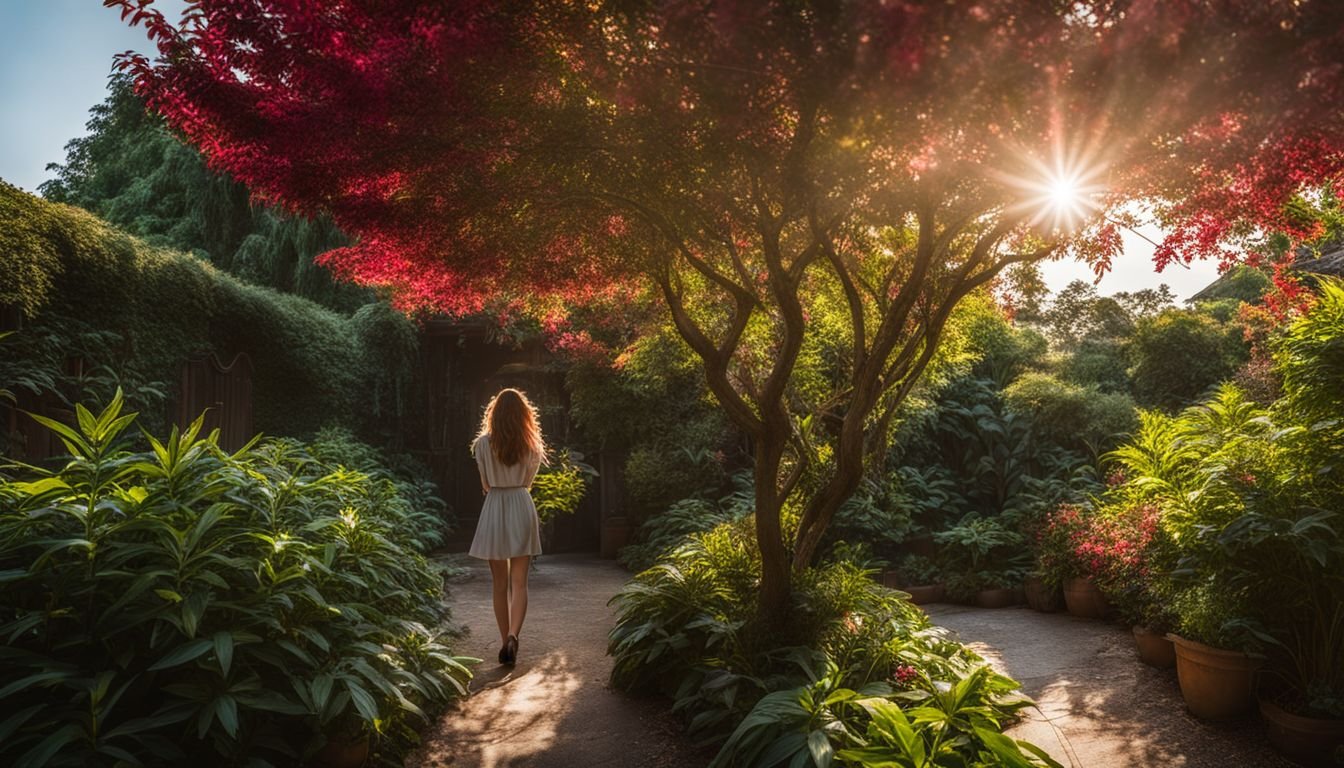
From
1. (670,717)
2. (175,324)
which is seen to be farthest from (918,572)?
(175,324)

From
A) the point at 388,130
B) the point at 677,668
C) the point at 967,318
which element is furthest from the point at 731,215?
the point at 967,318

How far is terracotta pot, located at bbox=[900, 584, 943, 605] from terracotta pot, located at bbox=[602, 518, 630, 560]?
390 centimetres

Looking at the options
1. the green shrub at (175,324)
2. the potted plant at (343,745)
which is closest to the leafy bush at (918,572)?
the potted plant at (343,745)

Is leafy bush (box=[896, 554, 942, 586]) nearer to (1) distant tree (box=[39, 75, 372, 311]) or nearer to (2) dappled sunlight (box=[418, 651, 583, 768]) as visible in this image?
(2) dappled sunlight (box=[418, 651, 583, 768])

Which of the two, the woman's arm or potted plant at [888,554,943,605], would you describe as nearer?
the woman's arm

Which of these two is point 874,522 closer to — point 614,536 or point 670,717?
point 614,536

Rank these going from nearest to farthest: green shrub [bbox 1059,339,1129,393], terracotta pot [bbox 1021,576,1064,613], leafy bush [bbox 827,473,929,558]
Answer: terracotta pot [bbox 1021,576,1064,613], leafy bush [bbox 827,473,929,558], green shrub [bbox 1059,339,1129,393]

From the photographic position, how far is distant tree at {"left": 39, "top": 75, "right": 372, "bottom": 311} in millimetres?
12391

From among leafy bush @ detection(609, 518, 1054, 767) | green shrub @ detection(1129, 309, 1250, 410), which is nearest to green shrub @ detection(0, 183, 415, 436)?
leafy bush @ detection(609, 518, 1054, 767)

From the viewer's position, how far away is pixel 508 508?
4.52 meters

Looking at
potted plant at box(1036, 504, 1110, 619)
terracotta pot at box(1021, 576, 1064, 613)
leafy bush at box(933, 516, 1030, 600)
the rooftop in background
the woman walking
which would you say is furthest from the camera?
leafy bush at box(933, 516, 1030, 600)

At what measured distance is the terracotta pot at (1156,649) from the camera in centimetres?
439

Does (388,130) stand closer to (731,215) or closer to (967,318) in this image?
(731,215)

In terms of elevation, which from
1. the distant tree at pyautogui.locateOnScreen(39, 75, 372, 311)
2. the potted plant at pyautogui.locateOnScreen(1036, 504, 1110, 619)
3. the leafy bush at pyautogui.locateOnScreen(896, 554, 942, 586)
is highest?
the distant tree at pyautogui.locateOnScreen(39, 75, 372, 311)
